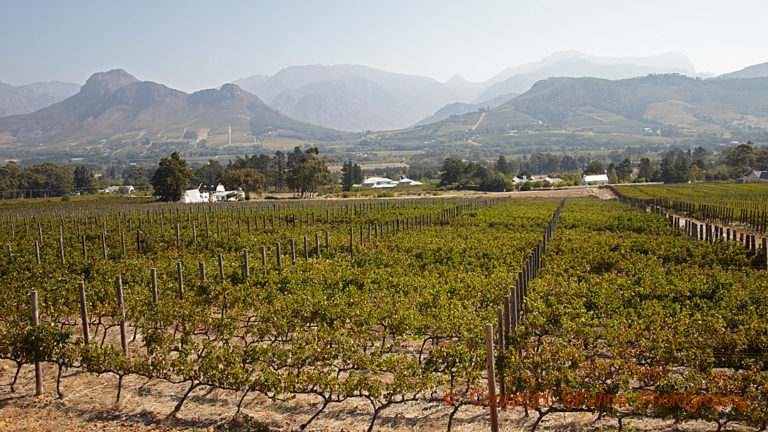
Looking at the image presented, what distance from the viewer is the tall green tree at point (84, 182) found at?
10931cm

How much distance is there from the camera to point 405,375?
20.8 ft

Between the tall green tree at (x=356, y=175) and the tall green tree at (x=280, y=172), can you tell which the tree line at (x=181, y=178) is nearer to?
the tall green tree at (x=280, y=172)

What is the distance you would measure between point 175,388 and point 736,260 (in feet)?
48.3

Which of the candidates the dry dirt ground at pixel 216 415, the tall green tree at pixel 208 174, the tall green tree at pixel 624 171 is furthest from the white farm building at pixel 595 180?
the dry dirt ground at pixel 216 415

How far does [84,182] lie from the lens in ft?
367

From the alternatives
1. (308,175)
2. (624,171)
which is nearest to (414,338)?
(308,175)

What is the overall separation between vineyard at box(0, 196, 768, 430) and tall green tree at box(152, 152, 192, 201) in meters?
58.7

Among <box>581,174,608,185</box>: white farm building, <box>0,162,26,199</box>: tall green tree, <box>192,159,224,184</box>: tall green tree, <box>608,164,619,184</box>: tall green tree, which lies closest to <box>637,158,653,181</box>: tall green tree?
<box>608,164,619,184</box>: tall green tree

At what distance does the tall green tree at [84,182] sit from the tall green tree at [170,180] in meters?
50.7

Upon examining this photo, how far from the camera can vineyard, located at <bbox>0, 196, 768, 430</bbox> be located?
6262mm

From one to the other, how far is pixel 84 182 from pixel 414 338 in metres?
125

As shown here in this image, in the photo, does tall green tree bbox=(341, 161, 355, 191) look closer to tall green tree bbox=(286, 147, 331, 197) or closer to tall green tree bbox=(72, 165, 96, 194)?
tall green tree bbox=(286, 147, 331, 197)

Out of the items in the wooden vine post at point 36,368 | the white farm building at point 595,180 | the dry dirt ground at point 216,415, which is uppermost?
the wooden vine post at point 36,368

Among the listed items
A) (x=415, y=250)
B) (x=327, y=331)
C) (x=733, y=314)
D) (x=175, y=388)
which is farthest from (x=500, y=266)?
(x=175, y=388)
